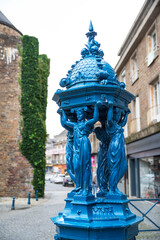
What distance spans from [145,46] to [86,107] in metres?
11.8

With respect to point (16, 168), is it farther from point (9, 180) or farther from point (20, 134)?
point (20, 134)

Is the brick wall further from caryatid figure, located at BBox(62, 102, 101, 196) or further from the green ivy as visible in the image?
caryatid figure, located at BBox(62, 102, 101, 196)

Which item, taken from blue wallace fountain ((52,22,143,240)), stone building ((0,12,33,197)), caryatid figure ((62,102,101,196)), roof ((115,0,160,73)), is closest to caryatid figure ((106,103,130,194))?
blue wallace fountain ((52,22,143,240))

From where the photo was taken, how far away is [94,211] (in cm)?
402

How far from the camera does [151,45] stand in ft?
47.2

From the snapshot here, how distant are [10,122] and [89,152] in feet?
49.4

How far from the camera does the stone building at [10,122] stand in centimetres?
1759

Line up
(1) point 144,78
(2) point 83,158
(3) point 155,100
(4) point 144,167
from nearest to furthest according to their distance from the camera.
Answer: (2) point 83,158 → (3) point 155,100 → (1) point 144,78 → (4) point 144,167

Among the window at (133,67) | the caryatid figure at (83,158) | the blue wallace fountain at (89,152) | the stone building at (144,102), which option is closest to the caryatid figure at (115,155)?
the blue wallace fountain at (89,152)

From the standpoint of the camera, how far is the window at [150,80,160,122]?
13426 mm

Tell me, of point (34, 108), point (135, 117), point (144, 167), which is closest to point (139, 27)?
point (135, 117)

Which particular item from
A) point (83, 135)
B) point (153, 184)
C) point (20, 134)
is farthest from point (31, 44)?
point (83, 135)

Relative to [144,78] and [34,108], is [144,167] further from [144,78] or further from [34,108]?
[34,108]

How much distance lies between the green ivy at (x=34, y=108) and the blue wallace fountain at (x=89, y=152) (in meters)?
13.3
